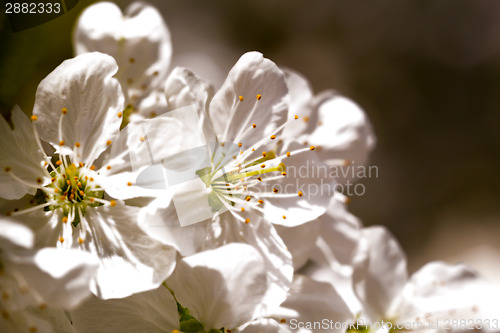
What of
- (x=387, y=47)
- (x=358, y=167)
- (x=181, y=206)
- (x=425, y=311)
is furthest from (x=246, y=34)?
(x=181, y=206)

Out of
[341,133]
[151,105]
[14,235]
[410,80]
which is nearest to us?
[14,235]

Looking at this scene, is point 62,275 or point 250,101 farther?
point 250,101

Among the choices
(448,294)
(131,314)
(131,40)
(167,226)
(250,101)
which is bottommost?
(448,294)

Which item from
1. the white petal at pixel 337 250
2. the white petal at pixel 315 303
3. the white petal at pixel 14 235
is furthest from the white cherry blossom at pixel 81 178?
the white petal at pixel 337 250

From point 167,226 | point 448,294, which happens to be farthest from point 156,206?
point 448,294

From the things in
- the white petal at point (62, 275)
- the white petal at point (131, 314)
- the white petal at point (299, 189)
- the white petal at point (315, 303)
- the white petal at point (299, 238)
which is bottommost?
the white petal at point (315, 303)

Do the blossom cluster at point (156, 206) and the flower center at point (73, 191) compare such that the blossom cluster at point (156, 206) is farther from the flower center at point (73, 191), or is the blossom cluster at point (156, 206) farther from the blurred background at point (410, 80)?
the blurred background at point (410, 80)

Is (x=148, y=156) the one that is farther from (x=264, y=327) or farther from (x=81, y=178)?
(x=264, y=327)

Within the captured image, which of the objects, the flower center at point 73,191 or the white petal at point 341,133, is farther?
the white petal at point 341,133
